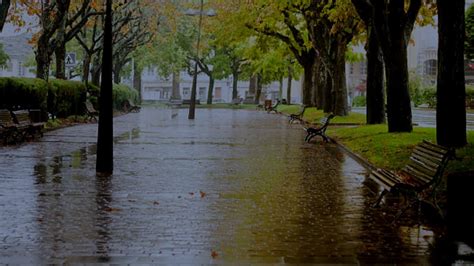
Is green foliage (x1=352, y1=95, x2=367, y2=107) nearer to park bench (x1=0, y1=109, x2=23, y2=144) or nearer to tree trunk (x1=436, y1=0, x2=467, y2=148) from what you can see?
A: park bench (x1=0, y1=109, x2=23, y2=144)

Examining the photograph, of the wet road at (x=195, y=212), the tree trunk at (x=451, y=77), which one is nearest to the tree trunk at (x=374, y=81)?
the wet road at (x=195, y=212)

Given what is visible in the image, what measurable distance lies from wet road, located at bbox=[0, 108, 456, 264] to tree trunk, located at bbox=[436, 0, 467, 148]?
2.09 m

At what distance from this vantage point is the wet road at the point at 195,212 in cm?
742

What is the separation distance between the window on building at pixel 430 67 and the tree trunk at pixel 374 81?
5692cm

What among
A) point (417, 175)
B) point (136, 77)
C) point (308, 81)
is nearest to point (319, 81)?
point (308, 81)

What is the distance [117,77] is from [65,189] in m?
44.1

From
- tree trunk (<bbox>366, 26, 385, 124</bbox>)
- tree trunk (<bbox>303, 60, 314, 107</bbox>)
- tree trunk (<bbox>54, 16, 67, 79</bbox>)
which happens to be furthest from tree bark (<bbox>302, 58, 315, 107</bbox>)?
tree trunk (<bbox>366, 26, 385, 124</bbox>)

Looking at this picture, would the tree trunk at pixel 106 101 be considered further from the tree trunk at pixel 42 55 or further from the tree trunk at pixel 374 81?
the tree trunk at pixel 42 55

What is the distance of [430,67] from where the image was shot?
79750 millimetres

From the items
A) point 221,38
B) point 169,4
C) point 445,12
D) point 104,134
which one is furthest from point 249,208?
point 169,4

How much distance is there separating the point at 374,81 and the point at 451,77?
8.65 meters

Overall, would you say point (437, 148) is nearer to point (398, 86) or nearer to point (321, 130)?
point (398, 86)

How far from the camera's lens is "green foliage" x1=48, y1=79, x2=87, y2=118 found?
2866 centimetres

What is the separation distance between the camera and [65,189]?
11.6 m
